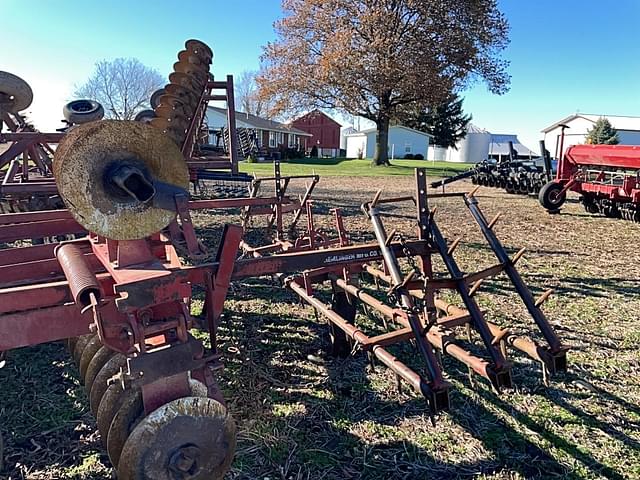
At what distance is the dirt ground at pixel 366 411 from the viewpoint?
277 cm

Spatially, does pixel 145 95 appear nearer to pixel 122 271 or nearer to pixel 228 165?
pixel 228 165

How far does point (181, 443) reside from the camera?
217 centimetres

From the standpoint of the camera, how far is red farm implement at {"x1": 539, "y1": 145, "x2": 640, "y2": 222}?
→ 10555mm

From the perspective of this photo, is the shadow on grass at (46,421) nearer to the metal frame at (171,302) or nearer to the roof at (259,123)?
the metal frame at (171,302)

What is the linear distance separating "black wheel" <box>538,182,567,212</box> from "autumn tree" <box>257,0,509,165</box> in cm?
1650

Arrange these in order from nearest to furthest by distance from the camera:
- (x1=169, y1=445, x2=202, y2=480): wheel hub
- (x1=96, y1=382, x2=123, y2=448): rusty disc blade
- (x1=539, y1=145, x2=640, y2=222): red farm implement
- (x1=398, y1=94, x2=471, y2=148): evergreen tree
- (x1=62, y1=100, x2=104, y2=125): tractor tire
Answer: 1. (x1=169, y1=445, x2=202, y2=480): wheel hub
2. (x1=96, y1=382, x2=123, y2=448): rusty disc blade
3. (x1=62, y1=100, x2=104, y2=125): tractor tire
4. (x1=539, y1=145, x2=640, y2=222): red farm implement
5. (x1=398, y1=94, x2=471, y2=148): evergreen tree

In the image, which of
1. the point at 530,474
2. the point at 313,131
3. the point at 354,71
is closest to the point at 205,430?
the point at 530,474

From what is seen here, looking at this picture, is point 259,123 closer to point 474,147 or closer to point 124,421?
point 474,147

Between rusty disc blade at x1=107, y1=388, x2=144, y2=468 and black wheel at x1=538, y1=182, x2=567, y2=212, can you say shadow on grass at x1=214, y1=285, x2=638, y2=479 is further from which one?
black wheel at x1=538, y1=182, x2=567, y2=212

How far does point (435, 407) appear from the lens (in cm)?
254

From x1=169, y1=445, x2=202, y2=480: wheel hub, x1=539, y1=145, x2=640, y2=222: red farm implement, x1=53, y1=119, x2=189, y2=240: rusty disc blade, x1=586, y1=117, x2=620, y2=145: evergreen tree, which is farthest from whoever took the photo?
x1=586, y1=117, x2=620, y2=145: evergreen tree

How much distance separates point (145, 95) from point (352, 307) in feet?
190

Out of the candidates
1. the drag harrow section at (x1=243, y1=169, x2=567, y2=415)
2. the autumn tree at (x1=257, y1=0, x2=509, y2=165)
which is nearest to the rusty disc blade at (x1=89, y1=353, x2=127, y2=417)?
the drag harrow section at (x1=243, y1=169, x2=567, y2=415)

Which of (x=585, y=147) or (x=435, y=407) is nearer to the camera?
(x=435, y=407)
